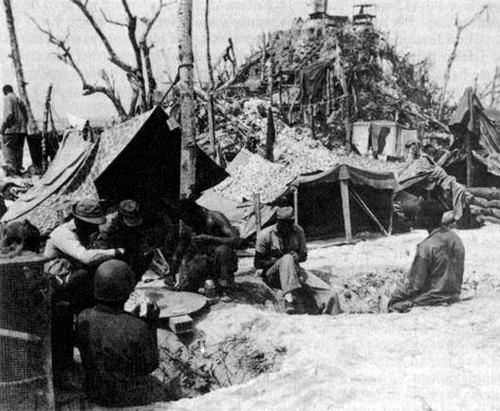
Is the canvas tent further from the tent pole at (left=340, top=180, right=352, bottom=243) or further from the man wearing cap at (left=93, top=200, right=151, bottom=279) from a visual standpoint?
the man wearing cap at (left=93, top=200, right=151, bottom=279)

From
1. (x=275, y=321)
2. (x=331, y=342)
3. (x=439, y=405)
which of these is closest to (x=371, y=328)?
(x=331, y=342)

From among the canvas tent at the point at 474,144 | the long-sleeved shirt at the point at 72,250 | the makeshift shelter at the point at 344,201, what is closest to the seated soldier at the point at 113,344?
the long-sleeved shirt at the point at 72,250

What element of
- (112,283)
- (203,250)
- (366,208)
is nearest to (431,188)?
(366,208)

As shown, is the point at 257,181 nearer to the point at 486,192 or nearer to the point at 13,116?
the point at 486,192

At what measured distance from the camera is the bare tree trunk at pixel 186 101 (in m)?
7.19

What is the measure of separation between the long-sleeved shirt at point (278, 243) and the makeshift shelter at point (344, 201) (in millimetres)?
3504

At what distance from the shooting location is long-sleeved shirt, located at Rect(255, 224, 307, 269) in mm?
6723

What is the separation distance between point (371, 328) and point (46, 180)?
5553mm

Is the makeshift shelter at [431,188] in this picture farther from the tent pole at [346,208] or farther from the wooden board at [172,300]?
the wooden board at [172,300]

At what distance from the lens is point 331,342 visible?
4.62 metres

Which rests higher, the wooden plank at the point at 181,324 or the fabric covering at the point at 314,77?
the fabric covering at the point at 314,77

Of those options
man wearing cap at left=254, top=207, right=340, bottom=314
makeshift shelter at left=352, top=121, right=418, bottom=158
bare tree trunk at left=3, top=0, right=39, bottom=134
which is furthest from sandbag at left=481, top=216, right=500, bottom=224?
bare tree trunk at left=3, top=0, right=39, bottom=134

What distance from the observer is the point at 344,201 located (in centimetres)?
1038

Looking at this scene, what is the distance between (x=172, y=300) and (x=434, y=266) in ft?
9.37
